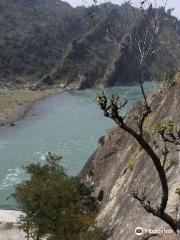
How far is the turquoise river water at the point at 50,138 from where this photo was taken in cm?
6031

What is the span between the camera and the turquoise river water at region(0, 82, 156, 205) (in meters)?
60.3

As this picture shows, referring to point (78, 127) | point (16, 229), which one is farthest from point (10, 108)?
point (16, 229)

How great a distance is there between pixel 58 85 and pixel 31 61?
28.3 m

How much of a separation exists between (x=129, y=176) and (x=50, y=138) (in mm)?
53763

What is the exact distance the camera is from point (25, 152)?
71.8 m

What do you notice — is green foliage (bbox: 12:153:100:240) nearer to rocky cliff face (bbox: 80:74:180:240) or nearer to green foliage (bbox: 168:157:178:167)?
rocky cliff face (bbox: 80:74:180:240)

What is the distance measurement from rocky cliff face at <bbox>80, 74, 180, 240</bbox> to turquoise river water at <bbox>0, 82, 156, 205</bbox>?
1358 cm

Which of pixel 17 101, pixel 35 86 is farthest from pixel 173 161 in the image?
pixel 35 86

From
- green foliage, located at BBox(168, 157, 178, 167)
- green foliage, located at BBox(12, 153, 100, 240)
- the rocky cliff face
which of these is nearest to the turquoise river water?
the rocky cliff face

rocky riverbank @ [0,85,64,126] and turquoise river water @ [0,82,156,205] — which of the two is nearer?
turquoise river water @ [0,82,156,205]

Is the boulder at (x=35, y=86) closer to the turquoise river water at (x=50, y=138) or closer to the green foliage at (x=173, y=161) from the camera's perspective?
the turquoise river water at (x=50, y=138)

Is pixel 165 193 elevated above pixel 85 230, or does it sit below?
above

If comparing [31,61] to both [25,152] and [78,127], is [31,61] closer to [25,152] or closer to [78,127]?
[78,127]

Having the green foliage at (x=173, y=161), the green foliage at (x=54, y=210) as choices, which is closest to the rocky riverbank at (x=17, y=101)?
the green foliage at (x=54, y=210)
